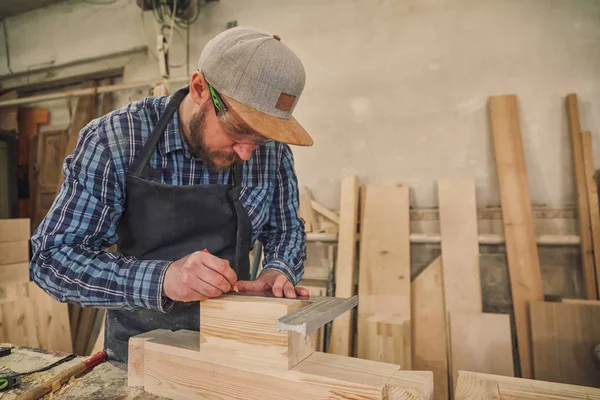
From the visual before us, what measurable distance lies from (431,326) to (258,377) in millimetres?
1981

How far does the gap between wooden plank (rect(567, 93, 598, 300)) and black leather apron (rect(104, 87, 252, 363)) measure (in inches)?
87.6

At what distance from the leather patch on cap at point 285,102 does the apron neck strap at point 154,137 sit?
0.53 meters

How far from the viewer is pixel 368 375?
1.05m

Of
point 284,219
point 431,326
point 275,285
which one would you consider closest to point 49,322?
point 284,219

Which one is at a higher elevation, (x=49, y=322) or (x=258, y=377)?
(x=258, y=377)

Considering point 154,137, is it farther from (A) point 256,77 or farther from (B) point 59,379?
(B) point 59,379

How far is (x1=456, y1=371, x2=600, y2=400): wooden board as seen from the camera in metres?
0.99

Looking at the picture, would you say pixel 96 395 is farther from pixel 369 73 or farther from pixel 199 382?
pixel 369 73

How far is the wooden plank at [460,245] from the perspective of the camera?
270 centimetres

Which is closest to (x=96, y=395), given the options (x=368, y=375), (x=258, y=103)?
(x=368, y=375)

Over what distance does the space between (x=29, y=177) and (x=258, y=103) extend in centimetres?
467

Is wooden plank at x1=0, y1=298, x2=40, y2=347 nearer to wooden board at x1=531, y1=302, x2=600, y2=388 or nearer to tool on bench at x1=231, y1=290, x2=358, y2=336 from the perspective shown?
tool on bench at x1=231, y1=290, x2=358, y2=336

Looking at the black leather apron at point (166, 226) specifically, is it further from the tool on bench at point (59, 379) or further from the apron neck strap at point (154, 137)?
the tool on bench at point (59, 379)

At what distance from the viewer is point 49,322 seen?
133 inches
